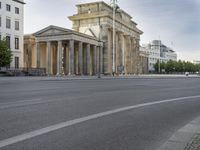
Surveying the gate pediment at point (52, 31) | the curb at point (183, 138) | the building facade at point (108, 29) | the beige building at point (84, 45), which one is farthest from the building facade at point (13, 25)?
the curb at point (183, 138)

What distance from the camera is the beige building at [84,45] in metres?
73.5

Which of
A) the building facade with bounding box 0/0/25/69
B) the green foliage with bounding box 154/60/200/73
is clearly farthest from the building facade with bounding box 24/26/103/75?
the green foliage with bounding box 154/60/200/73

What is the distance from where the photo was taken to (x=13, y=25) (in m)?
67.8

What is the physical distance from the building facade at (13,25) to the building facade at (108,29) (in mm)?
21925

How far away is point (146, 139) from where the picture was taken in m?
6.36

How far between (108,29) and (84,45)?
12435 millimetres

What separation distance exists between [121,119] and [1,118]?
3121mm

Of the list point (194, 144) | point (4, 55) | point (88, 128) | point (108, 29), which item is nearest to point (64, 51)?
point (108, 29)

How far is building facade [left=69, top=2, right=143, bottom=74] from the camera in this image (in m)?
87.2

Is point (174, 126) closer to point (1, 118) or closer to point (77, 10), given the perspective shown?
→ point (1, 118)

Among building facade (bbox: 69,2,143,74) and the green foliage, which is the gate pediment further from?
the green foliage

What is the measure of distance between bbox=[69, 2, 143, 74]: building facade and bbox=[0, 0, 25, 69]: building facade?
71.9 ft

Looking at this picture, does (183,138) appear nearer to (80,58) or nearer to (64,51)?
(80,58)

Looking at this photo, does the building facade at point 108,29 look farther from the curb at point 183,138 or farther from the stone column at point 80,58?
the curb at point 183,138
